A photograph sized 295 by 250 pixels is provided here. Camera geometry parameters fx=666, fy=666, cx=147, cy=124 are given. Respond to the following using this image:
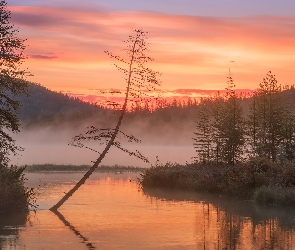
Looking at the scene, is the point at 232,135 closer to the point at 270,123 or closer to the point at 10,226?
the point at 270,123

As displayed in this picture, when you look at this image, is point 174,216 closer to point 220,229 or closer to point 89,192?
point 220,229

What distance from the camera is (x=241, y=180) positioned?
186 feet

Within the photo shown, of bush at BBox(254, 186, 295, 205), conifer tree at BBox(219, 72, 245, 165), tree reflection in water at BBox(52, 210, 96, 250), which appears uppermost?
conifer tree at BBox(219, 72, 245, 165)

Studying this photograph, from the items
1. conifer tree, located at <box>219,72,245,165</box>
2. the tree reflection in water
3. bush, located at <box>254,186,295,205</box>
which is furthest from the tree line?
the tree reflection in water

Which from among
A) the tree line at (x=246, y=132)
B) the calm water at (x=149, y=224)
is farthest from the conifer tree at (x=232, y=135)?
the calm water at (x=149, y=224)

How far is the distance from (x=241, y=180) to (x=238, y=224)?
17611mm

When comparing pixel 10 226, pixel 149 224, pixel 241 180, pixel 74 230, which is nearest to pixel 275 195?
pixel 241 180

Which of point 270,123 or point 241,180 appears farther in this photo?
point 270,123

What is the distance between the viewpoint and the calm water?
32094 mm

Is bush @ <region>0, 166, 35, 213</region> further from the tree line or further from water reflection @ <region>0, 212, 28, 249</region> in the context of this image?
the tree line

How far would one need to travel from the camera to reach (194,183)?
61.8 meters

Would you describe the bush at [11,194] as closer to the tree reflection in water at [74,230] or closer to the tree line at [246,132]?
the tree reflection in water at [74,230]

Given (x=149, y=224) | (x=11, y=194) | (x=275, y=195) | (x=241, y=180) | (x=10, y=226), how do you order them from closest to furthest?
(x=10, y=226)
(x=149, y=224)
(x=11, y=194)
(x=275, y=195)
(x=241, y=180)

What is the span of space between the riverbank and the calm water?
2.20 m
